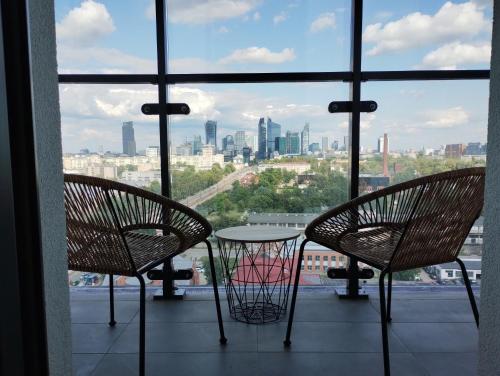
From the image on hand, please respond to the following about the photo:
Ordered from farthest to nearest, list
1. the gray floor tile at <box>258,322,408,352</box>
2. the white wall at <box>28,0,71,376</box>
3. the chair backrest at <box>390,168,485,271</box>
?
the gray floor tile at <box>258,322,408,352</box> < the chair backrest at <box>390,168,485,271</box> < the white wall at <box>28,0,71,376</box>

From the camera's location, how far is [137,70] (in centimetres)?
229

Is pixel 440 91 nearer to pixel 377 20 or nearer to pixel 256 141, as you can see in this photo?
pixel 377 20

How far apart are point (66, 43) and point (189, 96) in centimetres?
78

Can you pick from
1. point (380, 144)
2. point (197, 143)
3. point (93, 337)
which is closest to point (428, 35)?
point (380, 144)

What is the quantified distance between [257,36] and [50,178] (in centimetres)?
184

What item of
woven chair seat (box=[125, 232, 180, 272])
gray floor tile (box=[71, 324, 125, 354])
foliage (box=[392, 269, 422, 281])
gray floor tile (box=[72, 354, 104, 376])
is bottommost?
gray floor tile (box=[72, 354, 104, 376])

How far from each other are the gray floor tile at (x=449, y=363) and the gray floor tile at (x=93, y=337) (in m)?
1.39

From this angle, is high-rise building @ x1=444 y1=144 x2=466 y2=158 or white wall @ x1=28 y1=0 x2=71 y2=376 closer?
white wall @ x1=28 y1=0 x2=71 y2=376

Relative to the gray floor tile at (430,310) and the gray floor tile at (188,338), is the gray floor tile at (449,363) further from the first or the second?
the gray floor tile at (188,338)

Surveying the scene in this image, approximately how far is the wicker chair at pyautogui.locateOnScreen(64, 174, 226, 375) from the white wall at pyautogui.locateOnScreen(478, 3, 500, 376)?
3.51 feet

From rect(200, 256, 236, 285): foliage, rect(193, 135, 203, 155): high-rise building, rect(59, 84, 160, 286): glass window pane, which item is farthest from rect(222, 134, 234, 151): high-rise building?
rect(200, 256, 236, 285): foliage

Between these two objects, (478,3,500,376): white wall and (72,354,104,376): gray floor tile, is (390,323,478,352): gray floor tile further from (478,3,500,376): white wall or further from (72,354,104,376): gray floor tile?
(72,354,104,376): gray floor tile

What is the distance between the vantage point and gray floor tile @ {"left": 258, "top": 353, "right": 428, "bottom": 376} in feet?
5.16

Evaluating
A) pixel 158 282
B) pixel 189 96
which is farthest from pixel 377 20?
pixel 158 282
